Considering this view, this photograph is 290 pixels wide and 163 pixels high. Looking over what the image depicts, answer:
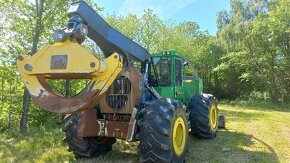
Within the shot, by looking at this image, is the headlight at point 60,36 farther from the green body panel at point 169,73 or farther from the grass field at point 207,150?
the green body panel at point 169,73

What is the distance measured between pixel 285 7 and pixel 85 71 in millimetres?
20757

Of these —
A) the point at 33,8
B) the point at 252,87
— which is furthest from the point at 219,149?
the point at 252,87

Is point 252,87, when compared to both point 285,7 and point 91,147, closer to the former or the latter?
point 285,7

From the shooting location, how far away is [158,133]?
4.80 meters

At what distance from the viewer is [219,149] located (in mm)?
6801

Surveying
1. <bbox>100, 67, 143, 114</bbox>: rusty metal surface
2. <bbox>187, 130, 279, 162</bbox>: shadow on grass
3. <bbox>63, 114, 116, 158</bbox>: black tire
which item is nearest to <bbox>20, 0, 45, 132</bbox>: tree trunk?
<bbox>63, 114, 116, 158</bbox>: black tire

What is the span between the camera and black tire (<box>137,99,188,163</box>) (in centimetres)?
479

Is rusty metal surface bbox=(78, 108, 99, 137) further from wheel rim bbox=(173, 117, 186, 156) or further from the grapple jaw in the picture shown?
wheel rim bbox=(173, 117, 186, 156)

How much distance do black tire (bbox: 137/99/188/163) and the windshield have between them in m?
1.88

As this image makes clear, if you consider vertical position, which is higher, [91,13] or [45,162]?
[91,13]

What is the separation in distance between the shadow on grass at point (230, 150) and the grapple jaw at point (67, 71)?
8.67ft

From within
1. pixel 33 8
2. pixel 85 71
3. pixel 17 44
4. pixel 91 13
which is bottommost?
pixel 85 71

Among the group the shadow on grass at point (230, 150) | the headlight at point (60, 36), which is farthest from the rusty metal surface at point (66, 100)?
the shadow on grass at point (230, 150)

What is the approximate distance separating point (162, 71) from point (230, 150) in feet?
7.56
